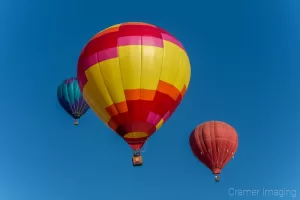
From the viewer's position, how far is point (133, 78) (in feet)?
63.5

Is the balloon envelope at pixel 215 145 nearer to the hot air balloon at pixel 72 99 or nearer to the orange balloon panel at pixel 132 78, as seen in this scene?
the hot air balloon at pixel 72 99

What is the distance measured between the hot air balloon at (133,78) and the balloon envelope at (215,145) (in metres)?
9.00

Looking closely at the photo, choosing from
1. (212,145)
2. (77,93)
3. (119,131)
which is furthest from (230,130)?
(119,131)

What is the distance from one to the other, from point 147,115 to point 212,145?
10.1 meters

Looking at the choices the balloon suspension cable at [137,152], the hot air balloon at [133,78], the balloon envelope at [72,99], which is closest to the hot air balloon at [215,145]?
the balloon envelope at [72,99]

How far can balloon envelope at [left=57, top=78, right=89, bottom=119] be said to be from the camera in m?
32.4

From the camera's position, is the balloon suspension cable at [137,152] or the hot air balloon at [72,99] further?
the hot air balloon at [72,99]

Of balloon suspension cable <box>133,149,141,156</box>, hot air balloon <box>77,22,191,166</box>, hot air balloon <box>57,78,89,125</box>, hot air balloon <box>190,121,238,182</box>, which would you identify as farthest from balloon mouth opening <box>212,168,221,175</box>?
balloon suspension cable <box>133,149,141,156</box>

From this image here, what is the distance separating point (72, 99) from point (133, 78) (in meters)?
13.6

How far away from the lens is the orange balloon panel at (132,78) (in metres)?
19.4

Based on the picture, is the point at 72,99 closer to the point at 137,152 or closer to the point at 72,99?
the point at 72,99

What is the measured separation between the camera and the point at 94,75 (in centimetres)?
1986

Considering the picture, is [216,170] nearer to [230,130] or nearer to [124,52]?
[230,130]

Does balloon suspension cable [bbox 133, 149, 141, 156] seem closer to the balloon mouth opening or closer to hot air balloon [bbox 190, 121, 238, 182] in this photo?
hot air balloon [bbox 190, 121, 238, 182]
